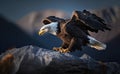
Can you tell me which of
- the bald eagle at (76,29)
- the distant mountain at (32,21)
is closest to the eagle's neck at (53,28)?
the bald eagle at (76,29)

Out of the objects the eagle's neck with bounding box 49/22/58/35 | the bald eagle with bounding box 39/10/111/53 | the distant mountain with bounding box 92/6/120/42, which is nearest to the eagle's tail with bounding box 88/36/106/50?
the bald eagle with bounding box 39/10/111/53

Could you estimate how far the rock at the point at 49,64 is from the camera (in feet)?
7.74

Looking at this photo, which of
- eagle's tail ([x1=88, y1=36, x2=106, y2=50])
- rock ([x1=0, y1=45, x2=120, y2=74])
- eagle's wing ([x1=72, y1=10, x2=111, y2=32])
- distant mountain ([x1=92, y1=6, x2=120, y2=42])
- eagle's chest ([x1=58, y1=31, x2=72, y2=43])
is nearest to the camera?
rock ([x1=0, y1=45, x2=120, y2=74])

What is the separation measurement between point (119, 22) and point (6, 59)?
8.64 feet

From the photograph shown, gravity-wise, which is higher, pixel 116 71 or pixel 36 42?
pixel 36 42

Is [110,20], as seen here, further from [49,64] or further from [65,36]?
[49,64]

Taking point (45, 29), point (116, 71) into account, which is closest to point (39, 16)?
point (45, 29)

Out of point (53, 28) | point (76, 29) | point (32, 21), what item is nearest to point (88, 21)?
point (76, 29)

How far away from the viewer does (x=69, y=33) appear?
2.93 metres

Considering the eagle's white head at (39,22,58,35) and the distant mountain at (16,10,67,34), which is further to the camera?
the distant mountain at (16,10,67,34)

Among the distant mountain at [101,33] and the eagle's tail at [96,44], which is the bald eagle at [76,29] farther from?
→ the distant mountain at [101,33]

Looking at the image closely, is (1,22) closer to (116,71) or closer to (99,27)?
(99,27)

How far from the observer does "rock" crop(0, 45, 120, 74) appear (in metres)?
2.36

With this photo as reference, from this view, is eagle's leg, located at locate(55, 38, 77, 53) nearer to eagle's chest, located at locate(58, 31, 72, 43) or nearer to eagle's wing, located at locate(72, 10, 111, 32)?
eagle's chest, located at locate(58, 31, 72, 43)
